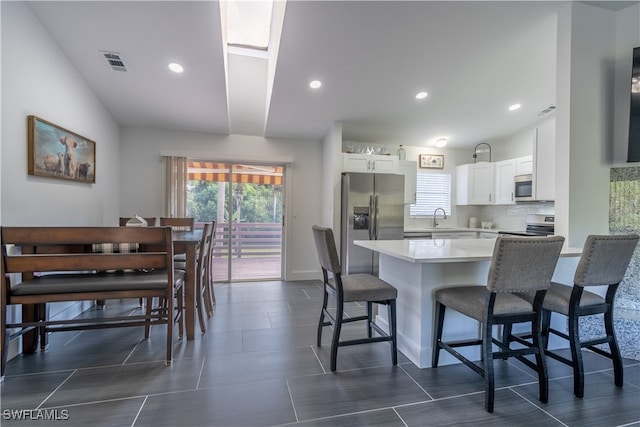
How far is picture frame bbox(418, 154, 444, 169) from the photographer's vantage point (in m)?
5.23

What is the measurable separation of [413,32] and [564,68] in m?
1.29

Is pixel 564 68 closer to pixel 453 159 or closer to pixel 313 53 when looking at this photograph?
pixel 313 53

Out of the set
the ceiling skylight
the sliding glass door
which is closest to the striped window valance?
the sliding glass door

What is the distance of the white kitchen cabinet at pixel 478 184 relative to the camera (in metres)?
4.89

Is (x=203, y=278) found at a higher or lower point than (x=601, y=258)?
lower

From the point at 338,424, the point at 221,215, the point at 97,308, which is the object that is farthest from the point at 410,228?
the point at 97,308

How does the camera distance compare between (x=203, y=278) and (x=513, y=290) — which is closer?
(x=513, y=290)

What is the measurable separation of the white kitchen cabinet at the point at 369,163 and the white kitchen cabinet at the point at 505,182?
72.2 inches

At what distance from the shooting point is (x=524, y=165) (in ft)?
14.2

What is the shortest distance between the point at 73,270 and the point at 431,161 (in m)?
5.25

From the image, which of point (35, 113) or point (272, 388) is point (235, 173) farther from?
point (272, 388)

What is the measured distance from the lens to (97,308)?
10.2ft

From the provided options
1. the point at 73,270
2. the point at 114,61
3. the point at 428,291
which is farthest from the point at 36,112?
the point at 428,291

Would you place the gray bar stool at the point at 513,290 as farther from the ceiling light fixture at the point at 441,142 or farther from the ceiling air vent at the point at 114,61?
the ceiling light fixture at the point at 441,142
